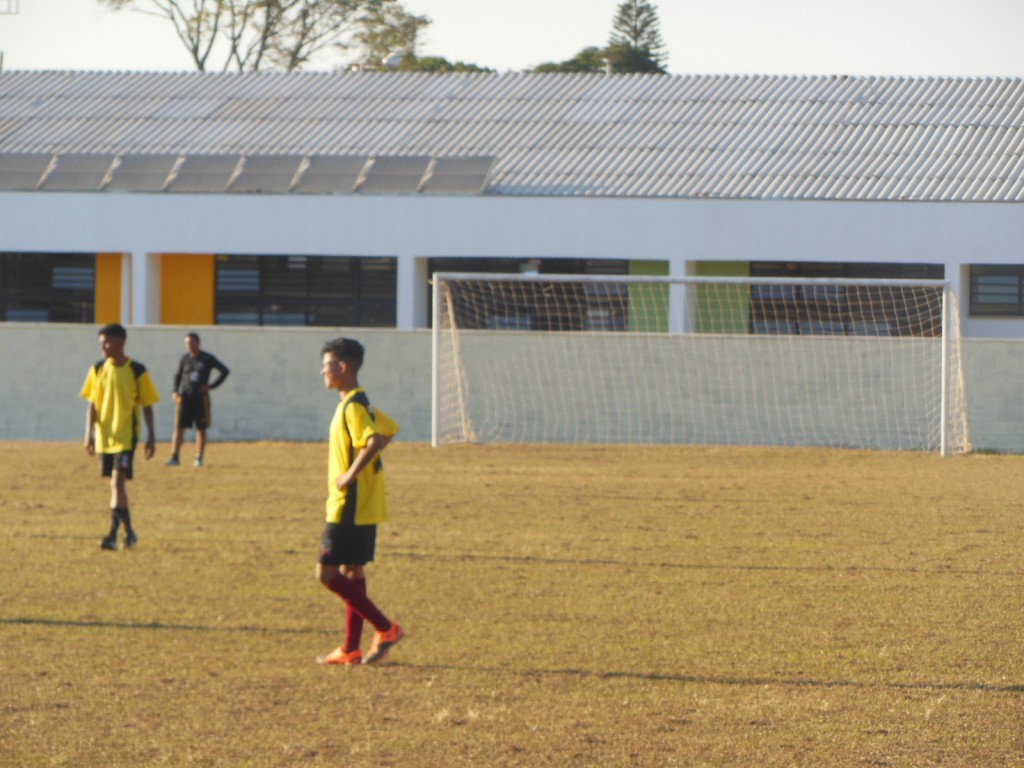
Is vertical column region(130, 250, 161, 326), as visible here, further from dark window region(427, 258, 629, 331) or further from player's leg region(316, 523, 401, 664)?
player's leg region(316, 523, 401, 664)

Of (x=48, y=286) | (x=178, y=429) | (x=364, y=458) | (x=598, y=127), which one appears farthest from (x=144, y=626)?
(x=598, y=127)

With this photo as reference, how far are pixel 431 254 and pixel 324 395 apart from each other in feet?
22.0

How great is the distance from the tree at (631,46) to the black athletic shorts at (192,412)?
181 feet

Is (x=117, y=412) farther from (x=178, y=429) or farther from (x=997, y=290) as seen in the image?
(x=997, y=290)

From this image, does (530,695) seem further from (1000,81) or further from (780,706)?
(1000,81)

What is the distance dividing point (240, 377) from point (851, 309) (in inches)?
403

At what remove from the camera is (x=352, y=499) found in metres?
7.62

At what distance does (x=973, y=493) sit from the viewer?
53.1 ft

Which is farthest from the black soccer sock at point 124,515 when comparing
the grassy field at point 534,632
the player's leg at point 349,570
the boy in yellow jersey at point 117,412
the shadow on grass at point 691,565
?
the player's leg at point 349,570

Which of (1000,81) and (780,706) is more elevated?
(1000,81)

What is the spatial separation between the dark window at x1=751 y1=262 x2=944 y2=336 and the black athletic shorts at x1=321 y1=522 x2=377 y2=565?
56.1 feet

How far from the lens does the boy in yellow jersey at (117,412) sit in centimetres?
1145

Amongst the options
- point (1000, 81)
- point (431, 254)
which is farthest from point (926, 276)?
point (431, 254)

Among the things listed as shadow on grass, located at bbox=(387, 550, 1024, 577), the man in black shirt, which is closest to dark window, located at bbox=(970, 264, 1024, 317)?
the man in black shirt
